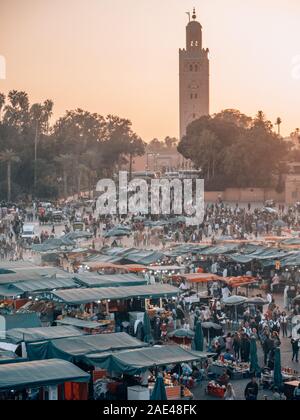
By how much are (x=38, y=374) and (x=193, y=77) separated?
9821 centimetres

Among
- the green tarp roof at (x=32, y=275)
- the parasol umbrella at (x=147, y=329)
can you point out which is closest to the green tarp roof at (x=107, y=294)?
the green tarp roof at (x=32, y=275)

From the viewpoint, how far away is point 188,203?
5541cm

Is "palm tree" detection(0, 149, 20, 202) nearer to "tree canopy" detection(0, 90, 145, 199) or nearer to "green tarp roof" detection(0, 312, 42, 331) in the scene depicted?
"tree canopy" detection(0, 90, 145, 199)

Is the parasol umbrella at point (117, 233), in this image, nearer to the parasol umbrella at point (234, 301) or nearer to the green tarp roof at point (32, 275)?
the green tarp roof at point (32, 275)

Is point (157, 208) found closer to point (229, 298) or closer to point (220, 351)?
point (229, 298)

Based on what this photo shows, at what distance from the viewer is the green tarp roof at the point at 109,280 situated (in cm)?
2391

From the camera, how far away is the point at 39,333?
17875 mm

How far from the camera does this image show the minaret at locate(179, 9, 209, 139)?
109 metres

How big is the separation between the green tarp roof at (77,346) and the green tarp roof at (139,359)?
1.06 ft

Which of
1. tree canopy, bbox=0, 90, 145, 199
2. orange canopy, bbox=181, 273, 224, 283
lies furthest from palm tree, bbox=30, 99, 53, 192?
orange canopy, bbox=181, 273, 224, 283

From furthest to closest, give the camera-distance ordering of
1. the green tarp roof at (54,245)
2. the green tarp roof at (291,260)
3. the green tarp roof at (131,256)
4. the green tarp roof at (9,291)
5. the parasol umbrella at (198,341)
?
the green tarp roof at (54,245) < the green tarp roof at (131,256) < the green tarp roof at (291,260) < the green tarp roof at (9,291) < the parasol umbrella at (198,341)

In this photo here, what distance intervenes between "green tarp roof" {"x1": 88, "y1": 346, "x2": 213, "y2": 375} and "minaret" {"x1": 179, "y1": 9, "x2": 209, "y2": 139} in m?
91.1

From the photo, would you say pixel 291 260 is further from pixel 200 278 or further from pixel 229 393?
pixel 229 393
